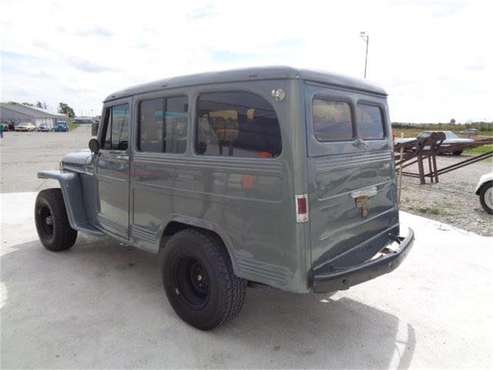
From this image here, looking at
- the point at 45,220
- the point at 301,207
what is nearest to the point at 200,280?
the point at 301,207

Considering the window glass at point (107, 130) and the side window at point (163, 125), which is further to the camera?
the window glass at point (107, 130)

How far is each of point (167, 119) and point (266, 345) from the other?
214 centimetres

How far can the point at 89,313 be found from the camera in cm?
347

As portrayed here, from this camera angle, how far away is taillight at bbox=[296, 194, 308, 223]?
260 centimetres

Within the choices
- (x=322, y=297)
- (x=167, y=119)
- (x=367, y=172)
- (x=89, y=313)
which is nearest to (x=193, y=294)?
(x=89, y=313)

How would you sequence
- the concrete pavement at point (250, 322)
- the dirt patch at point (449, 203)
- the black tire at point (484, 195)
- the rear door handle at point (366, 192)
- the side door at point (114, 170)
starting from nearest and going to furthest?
the concrete pavement at point (250, 322) → the rear door handle at point (366, 192) → the side door at point (114, 170) → the dirt patch at point (449, 203) → the black tire at point (484, 195)

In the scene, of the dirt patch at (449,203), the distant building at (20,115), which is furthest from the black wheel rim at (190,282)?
the distant building at (20,115)

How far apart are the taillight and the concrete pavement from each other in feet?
3.62

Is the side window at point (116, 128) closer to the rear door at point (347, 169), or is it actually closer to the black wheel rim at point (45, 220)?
the black wheel rim at point (45, 220)

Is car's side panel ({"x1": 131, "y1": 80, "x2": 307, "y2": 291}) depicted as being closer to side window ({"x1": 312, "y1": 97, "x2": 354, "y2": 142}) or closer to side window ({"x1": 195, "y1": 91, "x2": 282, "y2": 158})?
side window ({"x1": 195, "y1": 91, "x2": 282, "y2": 158})

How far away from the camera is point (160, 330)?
3.22 m

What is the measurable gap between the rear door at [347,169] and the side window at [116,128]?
7.03ft

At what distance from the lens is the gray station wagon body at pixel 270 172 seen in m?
2.66

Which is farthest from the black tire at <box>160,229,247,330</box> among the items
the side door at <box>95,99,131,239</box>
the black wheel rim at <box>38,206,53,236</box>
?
the black wheel rim at <box>38,206,53,236</box>
